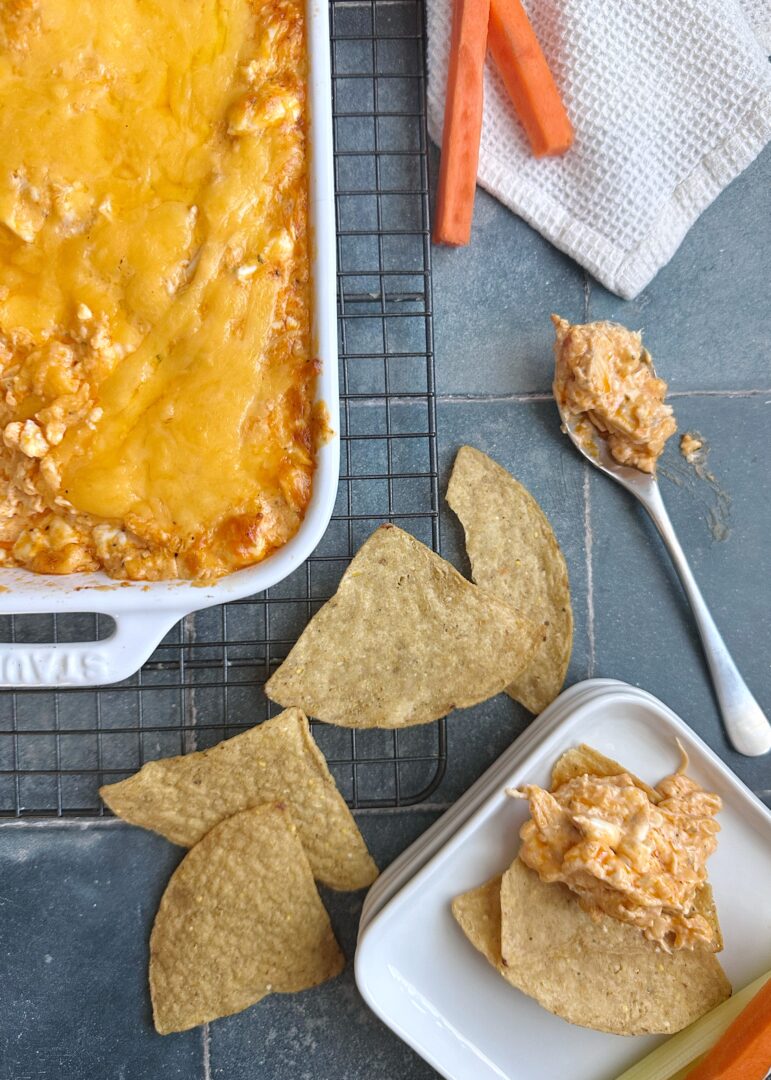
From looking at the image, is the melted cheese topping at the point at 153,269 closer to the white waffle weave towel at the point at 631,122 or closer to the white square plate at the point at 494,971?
the white waffle weave towel at the point at 631,122

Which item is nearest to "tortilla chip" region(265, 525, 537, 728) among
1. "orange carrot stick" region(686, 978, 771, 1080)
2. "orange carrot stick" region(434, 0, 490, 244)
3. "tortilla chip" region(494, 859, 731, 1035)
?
"tortilla chip" region(494, 859, 731, 1035)

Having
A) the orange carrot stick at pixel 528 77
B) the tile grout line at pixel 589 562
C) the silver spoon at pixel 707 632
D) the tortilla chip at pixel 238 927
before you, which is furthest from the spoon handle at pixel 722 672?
the tortilla chip at pixel 238 927

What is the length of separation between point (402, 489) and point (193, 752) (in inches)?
25.4

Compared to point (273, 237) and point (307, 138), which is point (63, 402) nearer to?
point (273, 237)

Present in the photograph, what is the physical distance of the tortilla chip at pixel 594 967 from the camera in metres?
1.49

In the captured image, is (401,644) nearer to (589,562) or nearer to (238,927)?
(589,562)

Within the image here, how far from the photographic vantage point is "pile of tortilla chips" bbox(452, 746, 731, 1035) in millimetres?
1489

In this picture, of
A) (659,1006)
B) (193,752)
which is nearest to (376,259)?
(193,752)

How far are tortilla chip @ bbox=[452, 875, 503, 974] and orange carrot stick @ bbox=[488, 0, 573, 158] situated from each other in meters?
1.37

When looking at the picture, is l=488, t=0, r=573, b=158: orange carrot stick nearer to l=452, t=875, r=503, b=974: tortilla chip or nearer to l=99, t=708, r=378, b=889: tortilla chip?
l=99, t=708, r=378, b=889: tortilla chip

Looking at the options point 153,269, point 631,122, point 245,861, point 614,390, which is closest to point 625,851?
point 245,861

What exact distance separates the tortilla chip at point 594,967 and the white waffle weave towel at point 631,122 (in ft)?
3.78

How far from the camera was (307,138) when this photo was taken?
4.29 feet

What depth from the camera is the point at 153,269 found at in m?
1.26
